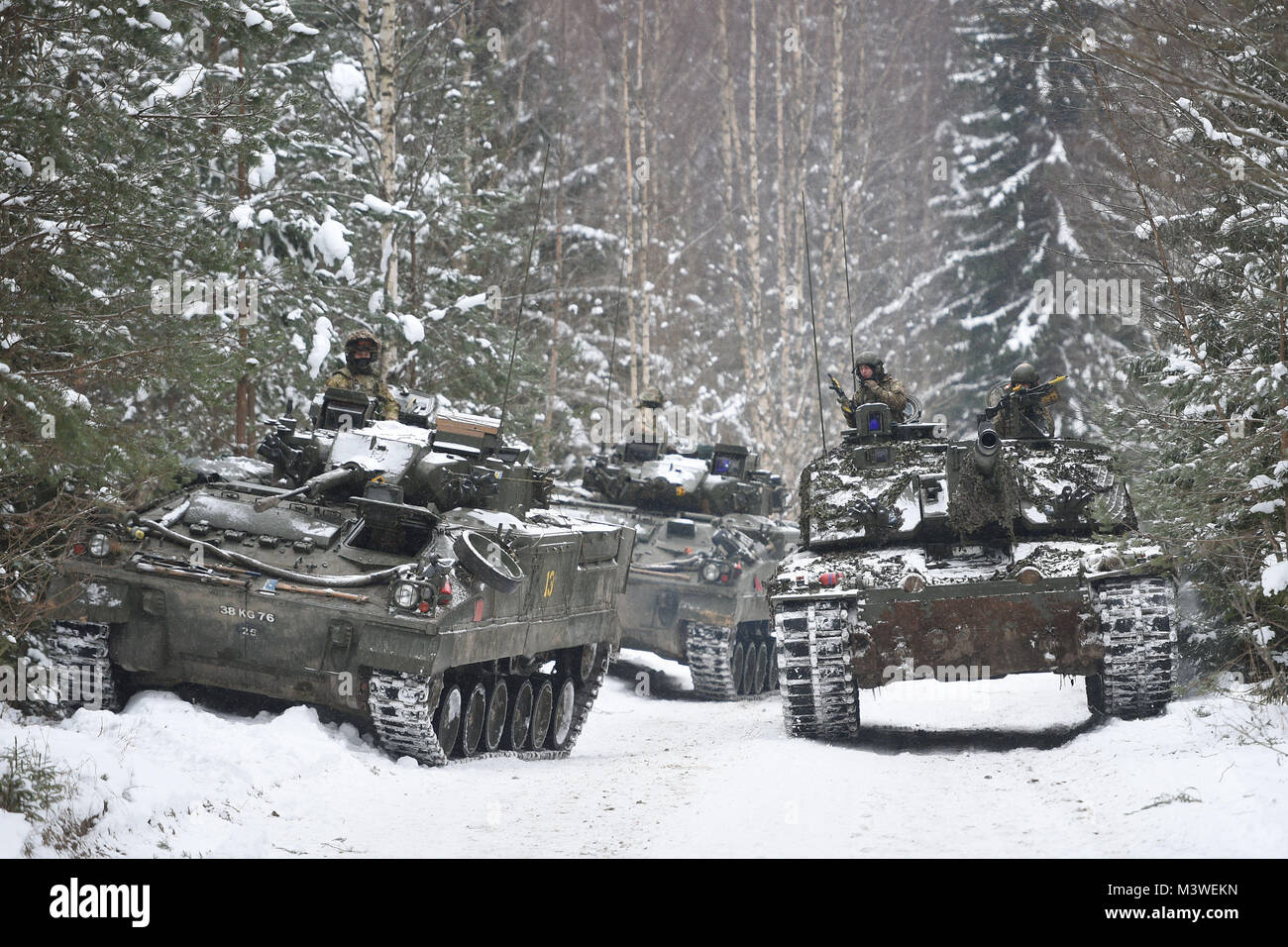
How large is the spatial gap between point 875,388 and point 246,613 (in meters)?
7.26

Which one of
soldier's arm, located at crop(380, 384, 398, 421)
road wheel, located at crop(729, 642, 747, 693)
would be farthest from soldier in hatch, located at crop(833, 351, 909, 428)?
road wheel, located at crop(729, 642, 747, 693)

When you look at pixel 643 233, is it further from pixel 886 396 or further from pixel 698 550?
pixel 886 396

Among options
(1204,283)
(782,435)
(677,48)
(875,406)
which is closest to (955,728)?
(875,406)

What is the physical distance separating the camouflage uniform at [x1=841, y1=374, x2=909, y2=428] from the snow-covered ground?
377 cm

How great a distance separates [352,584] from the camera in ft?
34.3

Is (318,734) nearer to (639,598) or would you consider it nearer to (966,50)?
(639,598)

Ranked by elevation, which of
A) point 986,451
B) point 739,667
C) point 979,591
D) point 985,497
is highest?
point 986,451

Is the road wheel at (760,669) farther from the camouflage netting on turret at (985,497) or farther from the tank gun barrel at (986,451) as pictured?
the tank gun barrel at (986,451)

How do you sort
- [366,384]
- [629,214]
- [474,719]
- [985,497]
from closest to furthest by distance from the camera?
[474,719] → [985,497] → [366,384] → [629,214]

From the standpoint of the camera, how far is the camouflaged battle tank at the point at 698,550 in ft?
Answer: 59.7

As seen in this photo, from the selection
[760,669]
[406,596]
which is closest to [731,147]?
[760,669]

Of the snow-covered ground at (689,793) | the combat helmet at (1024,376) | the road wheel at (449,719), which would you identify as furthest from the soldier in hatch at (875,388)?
the road wheel at (449,719)

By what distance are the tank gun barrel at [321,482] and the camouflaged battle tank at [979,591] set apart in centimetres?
340

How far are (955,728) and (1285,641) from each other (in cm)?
355
